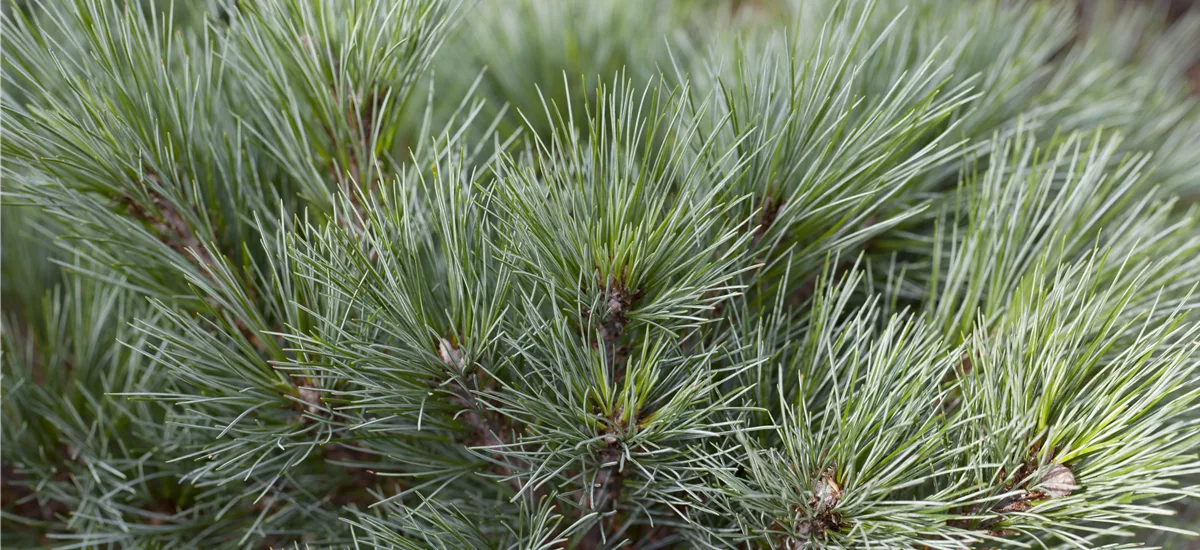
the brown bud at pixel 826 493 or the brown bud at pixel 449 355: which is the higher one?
the brown bud at pixel 449 355

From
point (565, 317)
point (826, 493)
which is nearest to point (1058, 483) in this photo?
point (826, 493)

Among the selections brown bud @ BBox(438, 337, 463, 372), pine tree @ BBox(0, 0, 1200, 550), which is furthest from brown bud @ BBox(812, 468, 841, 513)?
brown bud @ BBox(438, 337, 463, 372)

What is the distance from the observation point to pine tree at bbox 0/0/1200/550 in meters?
0.29

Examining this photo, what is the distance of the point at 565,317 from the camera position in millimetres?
294

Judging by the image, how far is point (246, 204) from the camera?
38cm

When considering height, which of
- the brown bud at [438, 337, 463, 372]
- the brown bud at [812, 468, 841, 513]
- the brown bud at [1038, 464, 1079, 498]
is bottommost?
the brown bud at [812, 468, 841, 513]

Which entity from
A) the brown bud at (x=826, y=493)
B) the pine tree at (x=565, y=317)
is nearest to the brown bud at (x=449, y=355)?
the pine tree at (x=565, y=317)

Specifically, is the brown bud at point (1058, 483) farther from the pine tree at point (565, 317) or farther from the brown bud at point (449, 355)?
the brown bud at point (449, 355)

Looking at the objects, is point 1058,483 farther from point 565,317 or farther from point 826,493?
point 565,317

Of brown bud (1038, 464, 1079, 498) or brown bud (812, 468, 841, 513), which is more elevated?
brown bud (1038, 464, 1079, 498)

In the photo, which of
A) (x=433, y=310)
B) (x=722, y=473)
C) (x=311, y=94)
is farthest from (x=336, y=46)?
(x=722, y=473)

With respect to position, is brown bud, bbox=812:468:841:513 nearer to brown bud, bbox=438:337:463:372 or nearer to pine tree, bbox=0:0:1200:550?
pine tree, bbox=0:0:1200:550

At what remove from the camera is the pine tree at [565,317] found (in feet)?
0.94

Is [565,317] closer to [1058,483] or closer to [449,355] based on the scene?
[449,355]
